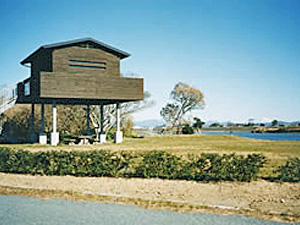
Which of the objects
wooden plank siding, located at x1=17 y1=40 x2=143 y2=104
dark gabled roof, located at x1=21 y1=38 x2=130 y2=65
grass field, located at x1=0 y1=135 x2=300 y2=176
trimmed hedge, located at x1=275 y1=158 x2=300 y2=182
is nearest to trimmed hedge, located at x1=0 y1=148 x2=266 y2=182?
trimmed hedge, located at x1=275 y1=158 x2=300 y2=182

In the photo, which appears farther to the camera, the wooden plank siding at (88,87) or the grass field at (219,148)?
the wooden plank siding at (88,87)

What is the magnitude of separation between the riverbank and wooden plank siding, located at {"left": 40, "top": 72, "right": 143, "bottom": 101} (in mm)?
14031

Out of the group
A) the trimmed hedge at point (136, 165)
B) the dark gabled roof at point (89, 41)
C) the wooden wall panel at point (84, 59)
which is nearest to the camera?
the trimmed hedge at point (136, 165)

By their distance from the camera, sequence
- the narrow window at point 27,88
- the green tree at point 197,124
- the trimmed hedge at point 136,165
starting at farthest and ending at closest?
the green tree at point 197,124 < the narrow window at point 27,88 < the trimmed hedge at point 136,165

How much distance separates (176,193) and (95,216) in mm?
2679

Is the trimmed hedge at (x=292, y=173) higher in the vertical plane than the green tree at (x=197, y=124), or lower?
lower

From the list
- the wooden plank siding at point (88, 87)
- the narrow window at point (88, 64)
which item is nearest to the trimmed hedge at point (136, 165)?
the wooden plank siding at point (88, 87)

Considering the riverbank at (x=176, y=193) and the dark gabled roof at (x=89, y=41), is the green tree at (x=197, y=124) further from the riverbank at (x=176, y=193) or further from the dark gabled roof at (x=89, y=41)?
the riverbank at (x=176, y=193)

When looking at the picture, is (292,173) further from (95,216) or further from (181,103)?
(181,103)

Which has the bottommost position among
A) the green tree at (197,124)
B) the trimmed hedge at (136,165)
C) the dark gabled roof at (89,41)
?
the trimmed hedge at (136,165)

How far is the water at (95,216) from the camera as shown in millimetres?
6797

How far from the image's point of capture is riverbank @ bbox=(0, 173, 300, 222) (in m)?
7.75

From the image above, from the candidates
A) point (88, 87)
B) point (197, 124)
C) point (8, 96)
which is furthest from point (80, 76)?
point (197, 124)

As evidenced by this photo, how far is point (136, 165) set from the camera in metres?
11.5
